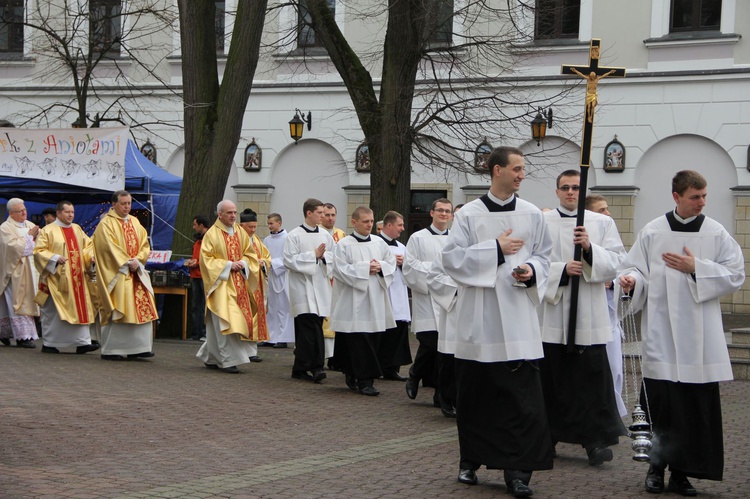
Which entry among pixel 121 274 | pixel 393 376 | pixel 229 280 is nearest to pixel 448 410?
pixel 393 376

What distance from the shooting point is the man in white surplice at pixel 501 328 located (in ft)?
23.9

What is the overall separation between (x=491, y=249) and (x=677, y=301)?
1.27 meters

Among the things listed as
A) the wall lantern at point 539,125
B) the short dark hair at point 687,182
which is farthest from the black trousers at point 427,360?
the wall lantern at point 539,125

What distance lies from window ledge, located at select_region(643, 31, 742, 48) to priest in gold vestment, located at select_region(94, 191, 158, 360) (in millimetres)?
13806

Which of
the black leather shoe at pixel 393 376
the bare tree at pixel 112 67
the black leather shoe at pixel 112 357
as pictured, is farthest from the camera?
the bare tree at pixel 112 67

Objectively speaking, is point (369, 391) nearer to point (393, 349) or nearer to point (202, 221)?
point (393, 349)

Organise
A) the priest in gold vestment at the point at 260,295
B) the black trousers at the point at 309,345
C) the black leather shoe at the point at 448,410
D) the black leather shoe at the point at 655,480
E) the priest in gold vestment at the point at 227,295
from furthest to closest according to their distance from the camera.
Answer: the priest in gold vestment at the point at 260,295 → the priest in gold vestment at the point at 227,295 → the black trousers at the point at 309,345 → the black leather shoe at the point at 448,410 → the black leather shoe at the point at 655,480

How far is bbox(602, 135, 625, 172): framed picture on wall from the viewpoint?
25125mm

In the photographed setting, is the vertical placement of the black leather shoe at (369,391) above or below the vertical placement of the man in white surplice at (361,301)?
below

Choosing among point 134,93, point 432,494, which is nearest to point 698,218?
point 432,494

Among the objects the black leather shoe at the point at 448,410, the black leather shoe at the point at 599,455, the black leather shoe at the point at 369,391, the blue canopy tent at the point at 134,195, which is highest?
the blue canopy tent at the point at 134,195

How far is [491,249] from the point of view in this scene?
7457 millimetres

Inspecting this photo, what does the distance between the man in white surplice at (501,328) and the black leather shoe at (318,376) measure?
18.2 ft

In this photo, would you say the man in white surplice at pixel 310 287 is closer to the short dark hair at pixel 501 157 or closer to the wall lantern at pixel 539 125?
the short dark hair at pixel 501 157
